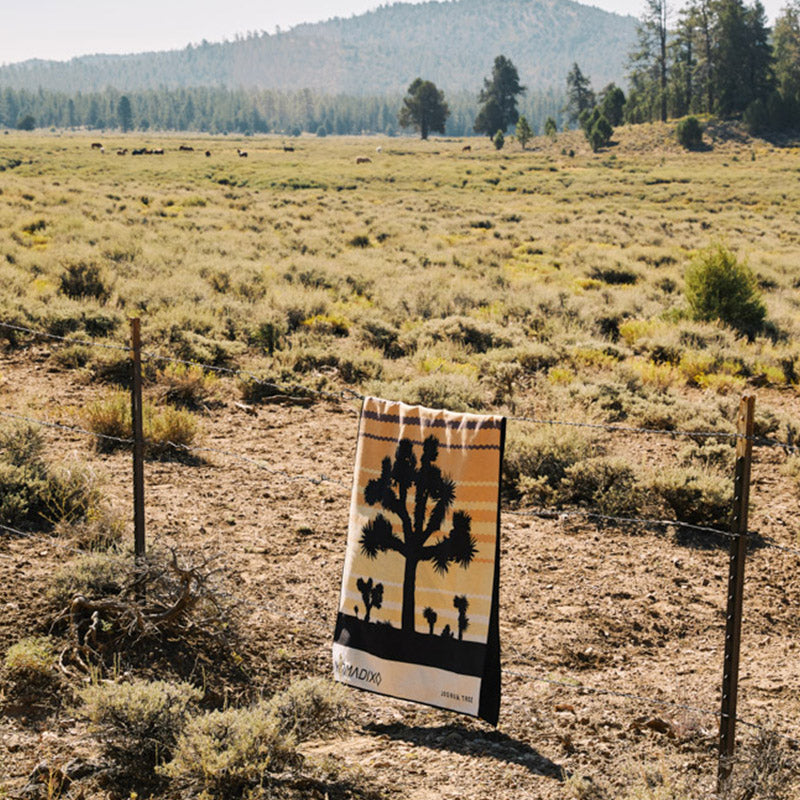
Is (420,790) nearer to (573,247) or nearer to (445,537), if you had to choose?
(445,537)

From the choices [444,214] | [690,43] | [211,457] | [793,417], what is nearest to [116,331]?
[211,457]

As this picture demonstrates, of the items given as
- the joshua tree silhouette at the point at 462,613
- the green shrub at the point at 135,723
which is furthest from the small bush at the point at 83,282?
the joshua tree silhouette at the point at 462,613

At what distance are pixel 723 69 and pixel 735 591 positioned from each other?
9775 cm

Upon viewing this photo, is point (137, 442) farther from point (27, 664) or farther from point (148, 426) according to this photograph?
point (148, 426)

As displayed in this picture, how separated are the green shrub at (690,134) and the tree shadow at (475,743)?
274ft

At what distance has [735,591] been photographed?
12.5ft

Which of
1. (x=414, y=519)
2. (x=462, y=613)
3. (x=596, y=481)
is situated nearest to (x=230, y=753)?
(x=462, y=613)

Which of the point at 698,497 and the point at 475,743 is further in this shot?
the point at 698,497

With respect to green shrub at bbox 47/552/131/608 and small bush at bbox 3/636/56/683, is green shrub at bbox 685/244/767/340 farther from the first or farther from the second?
small bush at bbox 3/636/56/683

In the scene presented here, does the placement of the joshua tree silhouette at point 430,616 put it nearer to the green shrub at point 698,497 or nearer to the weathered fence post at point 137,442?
the weathered fence post at point 137,442

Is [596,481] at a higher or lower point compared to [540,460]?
lower

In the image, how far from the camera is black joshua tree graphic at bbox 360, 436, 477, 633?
13.8 feet

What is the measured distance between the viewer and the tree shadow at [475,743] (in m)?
4.14

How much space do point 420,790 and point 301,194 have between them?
44.1m
